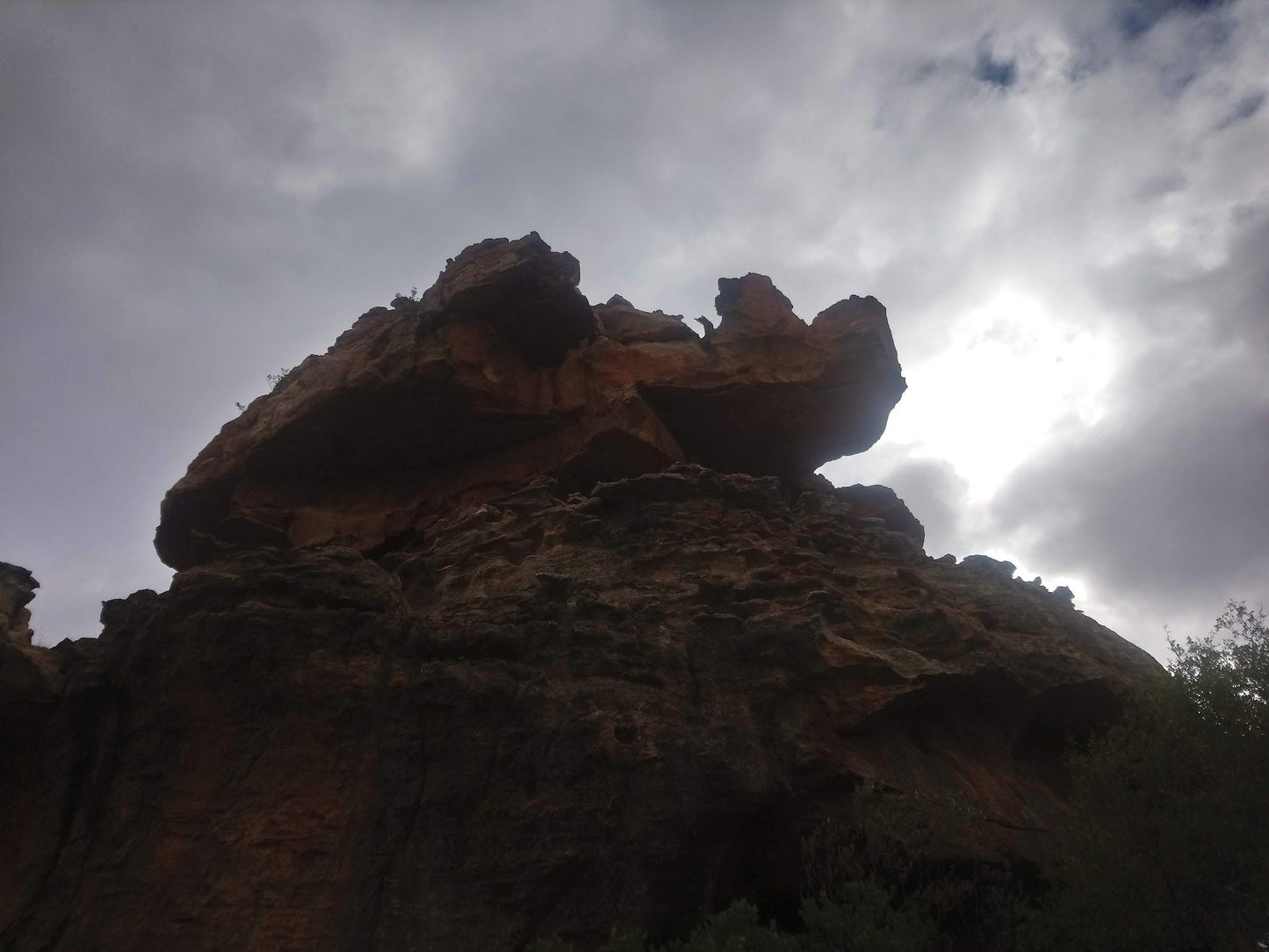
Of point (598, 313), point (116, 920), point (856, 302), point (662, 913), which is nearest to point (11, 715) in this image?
point (116, 920)

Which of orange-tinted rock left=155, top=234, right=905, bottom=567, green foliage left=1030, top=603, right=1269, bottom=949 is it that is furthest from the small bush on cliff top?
orange-tinted rock left=155, top=234, right=905, bottom=567

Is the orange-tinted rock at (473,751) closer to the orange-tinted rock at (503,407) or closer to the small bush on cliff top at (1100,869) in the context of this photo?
the small bush on cliff top at (1100,869)

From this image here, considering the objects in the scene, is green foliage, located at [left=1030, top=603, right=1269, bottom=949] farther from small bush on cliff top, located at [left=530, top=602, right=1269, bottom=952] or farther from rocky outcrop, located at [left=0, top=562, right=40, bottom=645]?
rocky outcrop, located at [left=0, top=562, right=40, bottom=645]

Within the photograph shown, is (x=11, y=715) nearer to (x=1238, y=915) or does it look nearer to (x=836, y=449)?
(x=1238, y=915)

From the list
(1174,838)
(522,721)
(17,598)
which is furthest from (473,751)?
(1174,838)

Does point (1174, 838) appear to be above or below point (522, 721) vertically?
below

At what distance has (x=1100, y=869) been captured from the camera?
46.4 feet

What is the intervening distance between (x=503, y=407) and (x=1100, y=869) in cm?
2166

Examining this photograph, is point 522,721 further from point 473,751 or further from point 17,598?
point 17,598

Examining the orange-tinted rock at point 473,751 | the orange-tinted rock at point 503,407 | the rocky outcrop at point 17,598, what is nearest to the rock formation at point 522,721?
the orange-tinted rock at point 473,751

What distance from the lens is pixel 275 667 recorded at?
49.4 ft

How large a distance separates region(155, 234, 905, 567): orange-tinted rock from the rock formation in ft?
12.7

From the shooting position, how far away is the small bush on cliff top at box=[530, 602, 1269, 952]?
12.3 metres

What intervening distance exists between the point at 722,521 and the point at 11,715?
1637 centimetres
